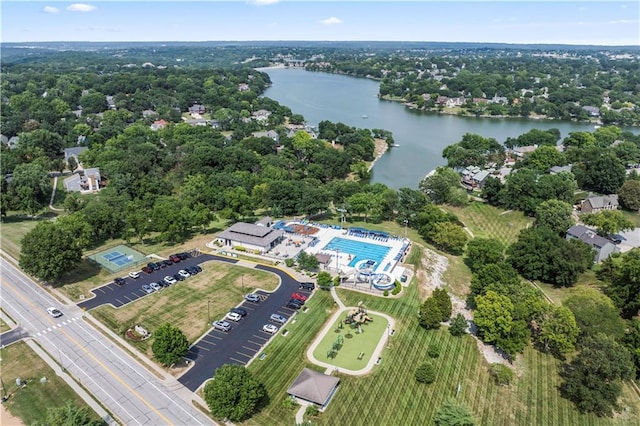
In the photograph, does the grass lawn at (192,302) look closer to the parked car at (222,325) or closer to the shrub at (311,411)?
the parked car at (222,325)

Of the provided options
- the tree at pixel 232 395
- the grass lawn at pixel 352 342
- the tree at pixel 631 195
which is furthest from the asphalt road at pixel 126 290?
the tree at pixel 631 195

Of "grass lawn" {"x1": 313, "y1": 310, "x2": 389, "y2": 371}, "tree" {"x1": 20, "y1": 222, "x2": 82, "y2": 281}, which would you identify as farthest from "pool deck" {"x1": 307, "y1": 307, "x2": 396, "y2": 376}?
"tree" {"x1": 20, "y1": 222, "x2": 82, "y2": 281}

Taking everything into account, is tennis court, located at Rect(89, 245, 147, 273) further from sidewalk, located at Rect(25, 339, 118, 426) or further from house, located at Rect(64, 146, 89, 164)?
house, located at Rect(64, 146, 89, 164)

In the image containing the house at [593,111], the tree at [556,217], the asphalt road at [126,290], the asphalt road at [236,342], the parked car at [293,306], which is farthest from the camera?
the house at [593,111]

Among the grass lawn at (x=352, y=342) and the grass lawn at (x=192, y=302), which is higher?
the grass lawn at (x=192, y=302)

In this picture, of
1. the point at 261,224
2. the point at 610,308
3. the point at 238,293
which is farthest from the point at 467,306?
the point at 261,224

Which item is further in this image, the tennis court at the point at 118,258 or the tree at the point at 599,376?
the tennis court at the point at 118,258

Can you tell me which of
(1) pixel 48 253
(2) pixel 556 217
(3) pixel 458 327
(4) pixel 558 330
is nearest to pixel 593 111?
(2) pixel 556 217
